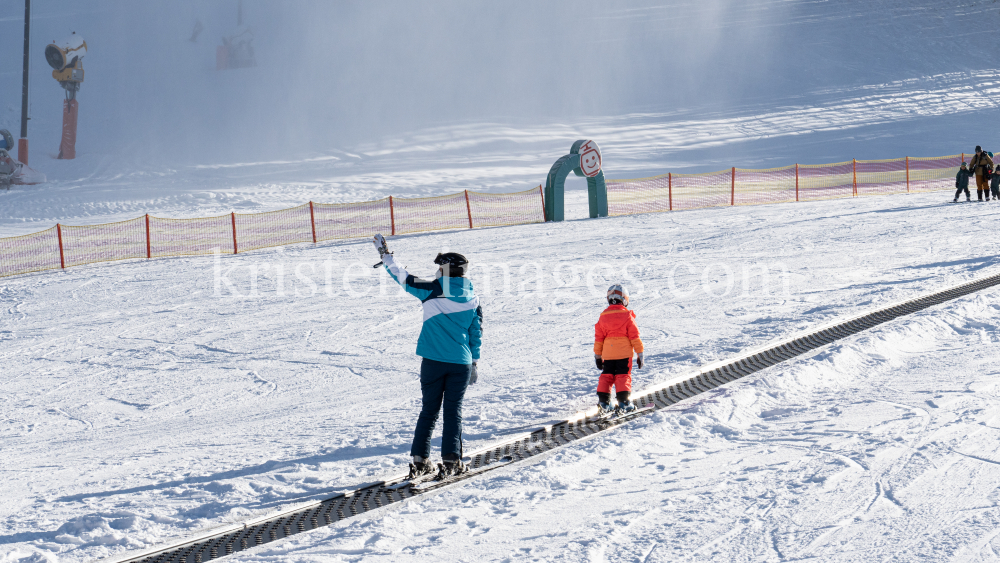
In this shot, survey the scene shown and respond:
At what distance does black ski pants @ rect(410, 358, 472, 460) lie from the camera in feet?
17.6

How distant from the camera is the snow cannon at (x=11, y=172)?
3162 centimetres

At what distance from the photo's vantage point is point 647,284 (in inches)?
510

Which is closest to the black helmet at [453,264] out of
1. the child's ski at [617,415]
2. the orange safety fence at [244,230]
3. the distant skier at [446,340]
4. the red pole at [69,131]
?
the distant skier at [446,340]

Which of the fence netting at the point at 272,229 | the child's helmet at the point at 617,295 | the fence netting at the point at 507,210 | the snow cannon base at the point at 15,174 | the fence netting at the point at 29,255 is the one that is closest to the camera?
the child's helmet at the point at 617,295

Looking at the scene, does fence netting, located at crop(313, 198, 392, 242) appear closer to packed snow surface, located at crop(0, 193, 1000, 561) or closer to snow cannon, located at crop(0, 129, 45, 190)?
packed snow surface, located at crop(0, 193, 1000, 561)

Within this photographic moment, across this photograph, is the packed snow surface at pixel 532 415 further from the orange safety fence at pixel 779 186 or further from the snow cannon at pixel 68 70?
the snow cannon at pixel 68 70

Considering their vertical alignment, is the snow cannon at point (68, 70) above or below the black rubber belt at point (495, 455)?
above

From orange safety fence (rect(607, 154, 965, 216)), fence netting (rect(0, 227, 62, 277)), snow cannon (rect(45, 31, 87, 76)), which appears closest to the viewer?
fence netting (rect(0, 227, 62, 277))

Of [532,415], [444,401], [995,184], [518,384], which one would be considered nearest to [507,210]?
[995,184]

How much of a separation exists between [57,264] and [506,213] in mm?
12299

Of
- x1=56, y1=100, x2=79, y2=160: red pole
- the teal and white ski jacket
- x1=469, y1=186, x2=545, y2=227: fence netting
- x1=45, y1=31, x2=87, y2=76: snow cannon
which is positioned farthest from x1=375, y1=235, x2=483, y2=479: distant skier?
x1=45, y1=31, x2=87, y2=76: snow cannon

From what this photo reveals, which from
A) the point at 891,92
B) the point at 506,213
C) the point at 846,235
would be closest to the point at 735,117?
the point at 891,92

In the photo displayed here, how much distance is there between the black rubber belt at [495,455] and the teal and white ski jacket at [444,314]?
3.01ft

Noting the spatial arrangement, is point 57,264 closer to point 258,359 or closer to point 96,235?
point 96,235
